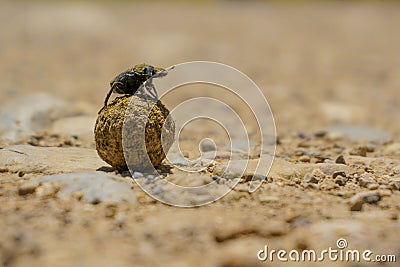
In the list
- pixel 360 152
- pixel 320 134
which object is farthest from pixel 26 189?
pixel 320 134

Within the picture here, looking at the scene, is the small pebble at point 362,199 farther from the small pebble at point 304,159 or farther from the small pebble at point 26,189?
the small pebble at point 26,189

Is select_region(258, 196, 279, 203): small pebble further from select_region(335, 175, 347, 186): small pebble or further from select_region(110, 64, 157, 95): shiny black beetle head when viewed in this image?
select_region(110, 64, 157, 95): shiny black beetle head

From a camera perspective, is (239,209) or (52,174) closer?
(239,209)

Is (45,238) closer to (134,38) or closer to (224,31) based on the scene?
(134,38)

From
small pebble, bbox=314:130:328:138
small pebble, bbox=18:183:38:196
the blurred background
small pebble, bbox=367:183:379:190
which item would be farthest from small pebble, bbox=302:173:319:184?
the blurred background

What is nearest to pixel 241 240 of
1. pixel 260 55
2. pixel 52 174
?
pixel 52 174
